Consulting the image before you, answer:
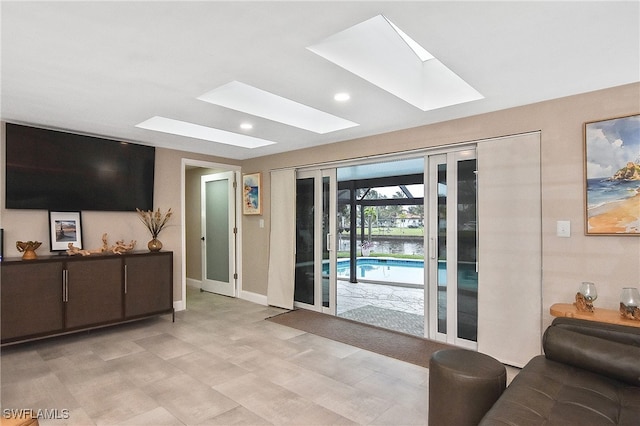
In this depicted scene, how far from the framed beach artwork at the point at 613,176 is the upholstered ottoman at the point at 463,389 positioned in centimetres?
156

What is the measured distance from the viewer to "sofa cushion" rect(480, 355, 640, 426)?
4.75ft

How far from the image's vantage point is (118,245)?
13.8 ft

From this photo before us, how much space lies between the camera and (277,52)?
210 centimetres

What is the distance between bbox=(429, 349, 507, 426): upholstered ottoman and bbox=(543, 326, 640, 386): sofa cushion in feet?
1.26

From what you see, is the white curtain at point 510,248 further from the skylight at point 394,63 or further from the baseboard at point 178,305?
the baseboard at point 178,305

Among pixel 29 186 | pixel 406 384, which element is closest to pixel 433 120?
pixel 406 384

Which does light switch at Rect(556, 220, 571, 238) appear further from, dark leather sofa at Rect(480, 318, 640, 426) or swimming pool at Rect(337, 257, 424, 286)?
swimming pool at Rect(337, 257, 424, 286)

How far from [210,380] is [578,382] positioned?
2510mm

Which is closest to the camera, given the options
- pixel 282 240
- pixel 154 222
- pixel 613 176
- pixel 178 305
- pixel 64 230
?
pixel 613 176

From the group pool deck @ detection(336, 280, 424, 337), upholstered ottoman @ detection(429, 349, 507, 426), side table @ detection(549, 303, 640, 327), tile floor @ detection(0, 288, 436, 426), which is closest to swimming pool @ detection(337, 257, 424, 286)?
pool deck @ detection(336, 280, 424, 337)

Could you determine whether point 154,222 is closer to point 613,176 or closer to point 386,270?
point 613,176

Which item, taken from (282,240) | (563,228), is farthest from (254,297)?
(563,228)

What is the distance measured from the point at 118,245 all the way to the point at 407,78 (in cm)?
378

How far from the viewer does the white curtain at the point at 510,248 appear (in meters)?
2.98
